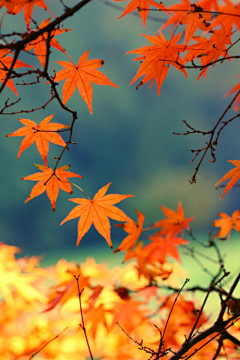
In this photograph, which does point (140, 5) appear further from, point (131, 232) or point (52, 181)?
point (131, 232)

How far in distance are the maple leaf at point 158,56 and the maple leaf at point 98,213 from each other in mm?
523

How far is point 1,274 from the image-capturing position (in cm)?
222

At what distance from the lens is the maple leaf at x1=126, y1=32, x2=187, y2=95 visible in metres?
0.99

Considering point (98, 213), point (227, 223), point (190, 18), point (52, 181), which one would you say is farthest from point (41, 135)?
point (227, 223)

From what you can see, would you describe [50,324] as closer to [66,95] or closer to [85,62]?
[66,95]

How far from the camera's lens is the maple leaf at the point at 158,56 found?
99 cm

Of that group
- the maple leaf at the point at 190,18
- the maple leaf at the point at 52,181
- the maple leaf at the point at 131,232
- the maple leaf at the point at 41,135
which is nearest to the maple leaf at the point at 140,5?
the maple leaf at the point at 190,18

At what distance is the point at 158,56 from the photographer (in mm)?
1024

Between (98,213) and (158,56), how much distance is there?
0.75 metres

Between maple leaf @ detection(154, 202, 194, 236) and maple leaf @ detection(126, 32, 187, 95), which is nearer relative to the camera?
maple leaf @ detection(126, 32, 187, 95)

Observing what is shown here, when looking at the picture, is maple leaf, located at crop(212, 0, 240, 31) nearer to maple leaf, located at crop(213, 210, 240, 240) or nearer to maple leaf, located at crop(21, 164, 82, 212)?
maple leaf, located at crop(21, 164, 82, 212)

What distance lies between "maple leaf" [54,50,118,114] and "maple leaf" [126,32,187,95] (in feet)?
0.58

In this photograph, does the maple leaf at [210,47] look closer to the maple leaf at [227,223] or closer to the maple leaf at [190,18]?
the maple leaf at [190,18]

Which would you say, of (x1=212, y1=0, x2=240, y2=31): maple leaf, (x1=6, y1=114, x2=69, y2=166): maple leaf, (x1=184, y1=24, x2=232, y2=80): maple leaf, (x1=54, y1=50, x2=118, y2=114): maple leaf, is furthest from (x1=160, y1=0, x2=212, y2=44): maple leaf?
(x1=6, y1=114, x2=69, y2=166): maple leaf
